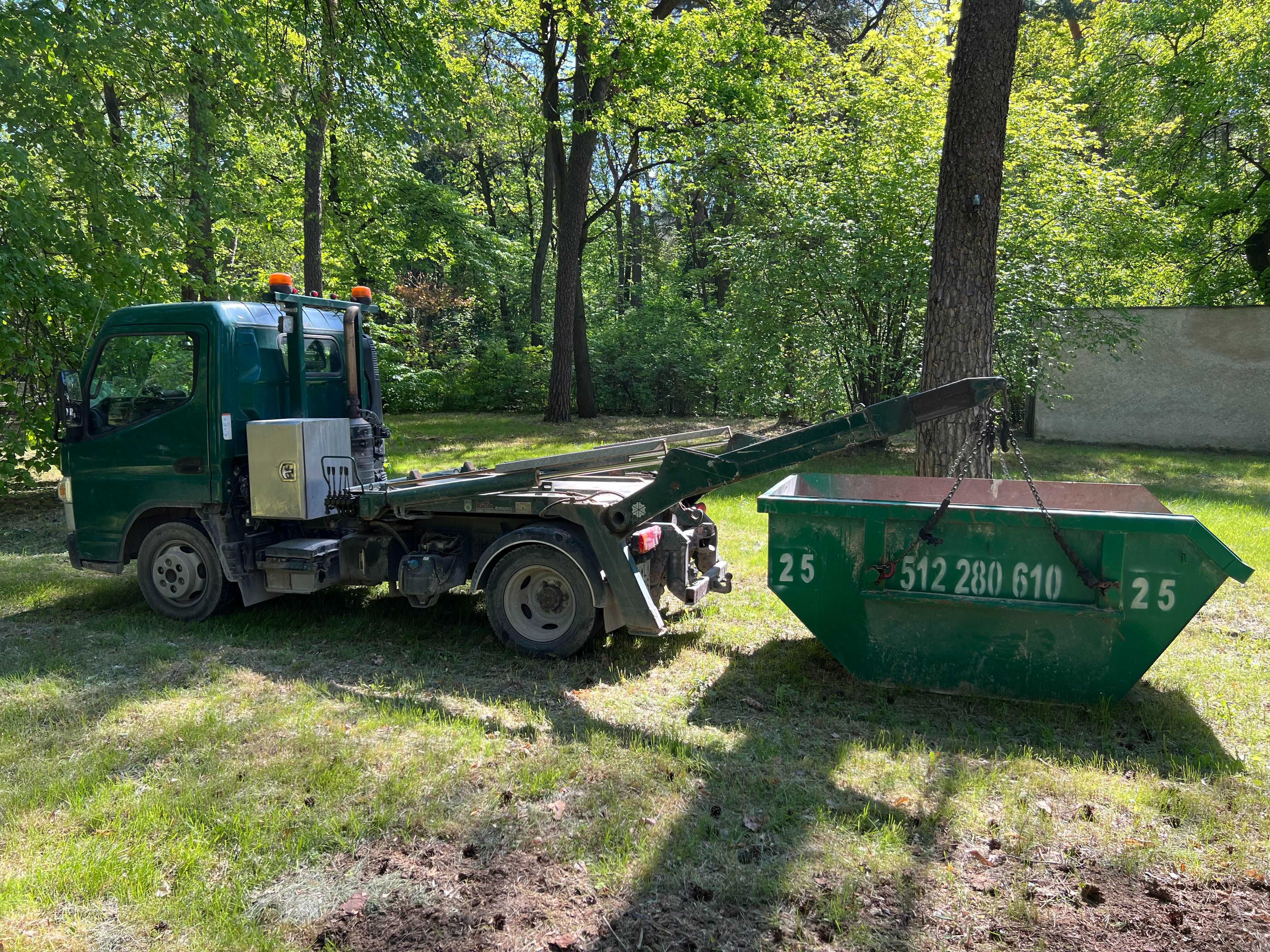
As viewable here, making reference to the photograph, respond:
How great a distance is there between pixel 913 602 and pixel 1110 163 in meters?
24.2

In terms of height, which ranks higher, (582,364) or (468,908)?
(582,364)

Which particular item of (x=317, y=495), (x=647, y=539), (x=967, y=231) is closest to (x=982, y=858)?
(x=647, y=539)

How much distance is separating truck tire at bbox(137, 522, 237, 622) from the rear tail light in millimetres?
3258

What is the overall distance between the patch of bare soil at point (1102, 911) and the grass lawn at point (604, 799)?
1cm

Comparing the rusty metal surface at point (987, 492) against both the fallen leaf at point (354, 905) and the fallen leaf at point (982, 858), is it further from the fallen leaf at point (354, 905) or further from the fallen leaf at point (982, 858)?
the fallen leaf at point (354, 905)

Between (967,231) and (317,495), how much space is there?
18.5 ft

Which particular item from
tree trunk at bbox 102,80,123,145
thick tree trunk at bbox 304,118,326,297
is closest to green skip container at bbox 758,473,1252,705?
thick tree trunk at bbox 304,118,326,297

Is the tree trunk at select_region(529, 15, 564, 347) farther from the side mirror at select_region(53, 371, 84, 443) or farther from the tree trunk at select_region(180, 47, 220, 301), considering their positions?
the side mirror at select_region(53, 371, 84, 443)

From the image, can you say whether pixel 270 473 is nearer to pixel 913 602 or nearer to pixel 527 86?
pixel 913 602

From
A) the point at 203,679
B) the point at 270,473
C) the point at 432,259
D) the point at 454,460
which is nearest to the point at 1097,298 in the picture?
the point at 454,460

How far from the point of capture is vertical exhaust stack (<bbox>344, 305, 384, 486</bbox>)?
7180 mm

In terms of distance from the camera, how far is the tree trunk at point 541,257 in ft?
84.1

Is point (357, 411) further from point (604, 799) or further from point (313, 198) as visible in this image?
point (313, 198)

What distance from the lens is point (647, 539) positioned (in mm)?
5852
